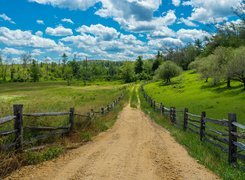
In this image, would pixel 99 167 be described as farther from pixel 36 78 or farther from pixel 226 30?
pixel 36 78

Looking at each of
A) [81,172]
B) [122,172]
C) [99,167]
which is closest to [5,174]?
[81,172]

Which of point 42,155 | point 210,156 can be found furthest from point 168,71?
point 42,155

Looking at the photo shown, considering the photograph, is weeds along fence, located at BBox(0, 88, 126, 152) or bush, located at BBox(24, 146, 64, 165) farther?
bush, located at BBox(24, 146, 64, 165)

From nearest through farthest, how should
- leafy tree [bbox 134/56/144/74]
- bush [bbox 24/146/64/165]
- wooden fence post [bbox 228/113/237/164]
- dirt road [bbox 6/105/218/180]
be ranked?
dirt road [bbox 6/105/218/180] < bush [bbox 24/146/64/165] < wooden fence post [bbox 228/113/237/164] < leafy tree [bbox 134/56/144/74]

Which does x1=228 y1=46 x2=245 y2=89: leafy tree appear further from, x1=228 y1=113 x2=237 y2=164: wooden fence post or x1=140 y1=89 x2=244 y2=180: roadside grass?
x1=228 y1=113 x2=237 y2=164: wooden fence post

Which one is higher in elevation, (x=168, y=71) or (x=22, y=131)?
(x=168, y=71)

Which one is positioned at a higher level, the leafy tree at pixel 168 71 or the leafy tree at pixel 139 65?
the leafy tree at pixel 139 65

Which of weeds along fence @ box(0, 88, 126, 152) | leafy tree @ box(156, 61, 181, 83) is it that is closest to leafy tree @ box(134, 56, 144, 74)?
leafy tree @ box(156, 61, 181, 83)

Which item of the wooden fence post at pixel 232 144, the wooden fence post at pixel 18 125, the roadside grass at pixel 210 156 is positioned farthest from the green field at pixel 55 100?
the wooden fence post at pixel 232 144

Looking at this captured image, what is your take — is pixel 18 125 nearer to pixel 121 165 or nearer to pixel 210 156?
pixel 121 165

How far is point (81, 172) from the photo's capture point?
8.30 meters

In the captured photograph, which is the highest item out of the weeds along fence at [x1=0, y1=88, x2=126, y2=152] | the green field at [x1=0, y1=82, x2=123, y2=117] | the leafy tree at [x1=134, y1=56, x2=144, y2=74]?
the leafy tree at [x1=134, y1=56, x2=144, y2=74]

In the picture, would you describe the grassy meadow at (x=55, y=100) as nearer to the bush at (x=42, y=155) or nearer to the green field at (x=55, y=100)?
the green field at (x=55, y=100)

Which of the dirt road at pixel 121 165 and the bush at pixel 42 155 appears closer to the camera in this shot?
the dirt road at pixel 121 165
